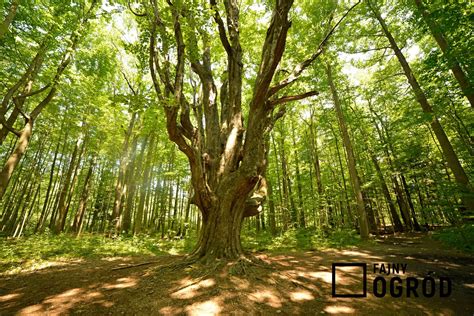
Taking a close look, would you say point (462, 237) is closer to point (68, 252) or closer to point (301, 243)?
point (301, 243)

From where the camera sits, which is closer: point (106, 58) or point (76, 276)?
point (76, 276)

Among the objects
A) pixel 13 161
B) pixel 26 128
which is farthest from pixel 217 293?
pixel 26 128

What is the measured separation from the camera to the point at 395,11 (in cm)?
1052

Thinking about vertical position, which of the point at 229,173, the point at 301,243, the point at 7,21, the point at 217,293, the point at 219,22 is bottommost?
the point at 217,293

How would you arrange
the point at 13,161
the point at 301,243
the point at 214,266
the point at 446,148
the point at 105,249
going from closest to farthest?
1. the point at 214,266
2. the point at 13,161
3. the point at 446,148
4. the point at 105,249
5. the point at 301,243

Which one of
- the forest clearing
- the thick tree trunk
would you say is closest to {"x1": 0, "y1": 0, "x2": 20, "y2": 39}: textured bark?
the forest clearing

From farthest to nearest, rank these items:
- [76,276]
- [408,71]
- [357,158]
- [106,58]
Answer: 1. [357,158]
2. [106,58]
3. [408,71]
4. [76,276]

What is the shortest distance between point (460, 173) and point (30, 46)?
1797 cm

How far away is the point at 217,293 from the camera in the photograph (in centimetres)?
377

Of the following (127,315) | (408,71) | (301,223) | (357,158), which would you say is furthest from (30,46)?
(357,158)

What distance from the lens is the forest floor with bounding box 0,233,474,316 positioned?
3396 mm

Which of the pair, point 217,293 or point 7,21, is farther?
point 7,21

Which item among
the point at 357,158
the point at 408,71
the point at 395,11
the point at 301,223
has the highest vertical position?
the point at 395,11

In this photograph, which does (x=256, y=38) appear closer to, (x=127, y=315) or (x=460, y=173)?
(x=460, y=173)
